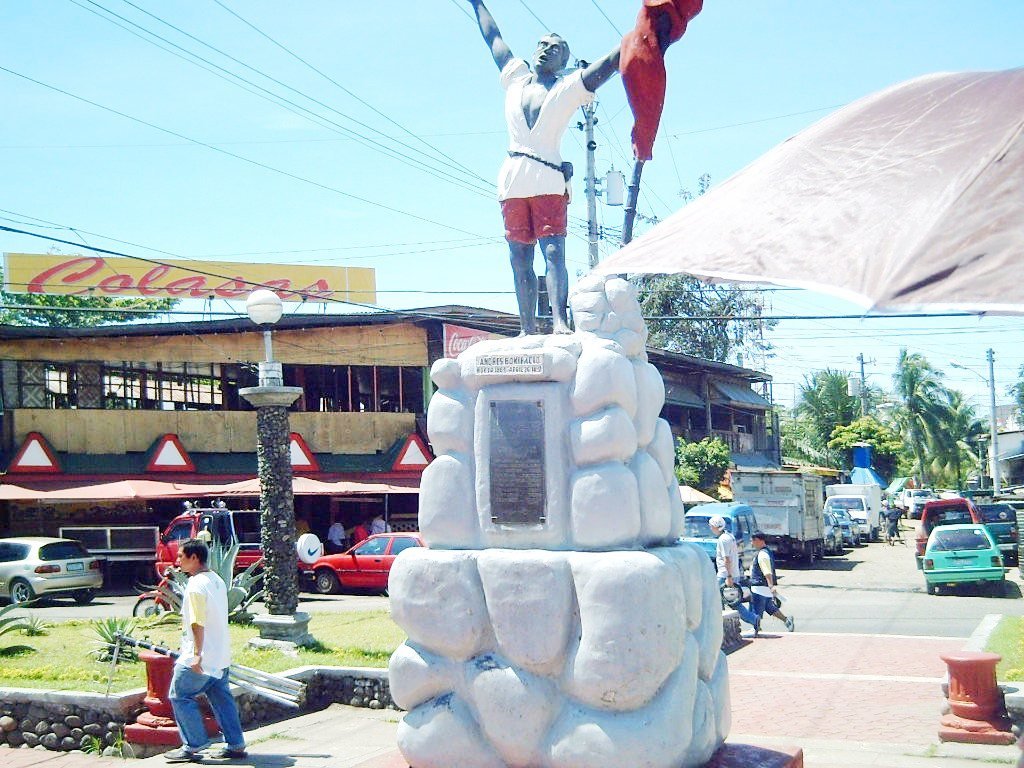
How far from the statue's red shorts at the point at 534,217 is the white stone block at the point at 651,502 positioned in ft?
6.58

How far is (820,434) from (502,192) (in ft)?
155

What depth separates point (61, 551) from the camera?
21953 mm

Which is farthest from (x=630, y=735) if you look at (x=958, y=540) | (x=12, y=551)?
(x=12, y=551)

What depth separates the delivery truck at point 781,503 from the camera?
28266mm

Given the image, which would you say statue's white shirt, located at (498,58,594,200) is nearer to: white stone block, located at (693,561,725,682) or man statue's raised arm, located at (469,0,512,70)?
man statue's raised arm, located at (469,0,512,70)

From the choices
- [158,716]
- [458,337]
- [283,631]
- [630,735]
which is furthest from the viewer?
[458,337]

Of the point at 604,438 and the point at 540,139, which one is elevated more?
the point at 540,139

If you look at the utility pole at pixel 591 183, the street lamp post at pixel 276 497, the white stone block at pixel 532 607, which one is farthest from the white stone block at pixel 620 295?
the utility pole at pixel 591 183

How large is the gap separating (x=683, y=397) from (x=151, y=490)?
18122 millimetres

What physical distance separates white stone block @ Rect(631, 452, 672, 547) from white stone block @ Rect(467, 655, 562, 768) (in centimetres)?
108

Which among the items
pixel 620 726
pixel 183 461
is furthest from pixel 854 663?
pixel 183 461

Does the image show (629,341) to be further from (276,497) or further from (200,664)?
(276,497)

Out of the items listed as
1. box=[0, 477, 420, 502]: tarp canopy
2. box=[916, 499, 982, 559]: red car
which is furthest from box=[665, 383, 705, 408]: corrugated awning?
box=[0, 477, 420, 502]: tarp canopy

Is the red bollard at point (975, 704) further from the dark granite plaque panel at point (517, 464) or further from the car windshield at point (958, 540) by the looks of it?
the car windshield at point (958, 540)
